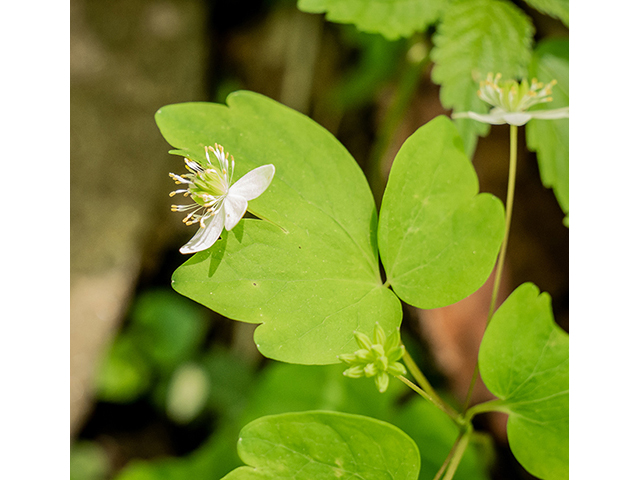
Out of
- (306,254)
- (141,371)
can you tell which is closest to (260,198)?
(306,254)

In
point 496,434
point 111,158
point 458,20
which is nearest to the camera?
point 458,20

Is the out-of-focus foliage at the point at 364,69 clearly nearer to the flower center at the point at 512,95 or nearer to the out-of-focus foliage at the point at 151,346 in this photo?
the flower center at the point at 512,95

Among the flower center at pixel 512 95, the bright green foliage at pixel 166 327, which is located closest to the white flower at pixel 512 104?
the flower center at pixel 512 95

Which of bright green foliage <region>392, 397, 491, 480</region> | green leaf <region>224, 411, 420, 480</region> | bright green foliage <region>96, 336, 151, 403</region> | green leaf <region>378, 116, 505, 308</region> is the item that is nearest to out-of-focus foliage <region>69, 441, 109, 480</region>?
bright green foliage <region>96, 336, 151, 403</region>

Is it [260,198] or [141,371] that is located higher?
[260,198]

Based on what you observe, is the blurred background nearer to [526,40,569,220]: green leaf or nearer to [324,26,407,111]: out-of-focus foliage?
[324,26,407,111]: out-of-focus foliage

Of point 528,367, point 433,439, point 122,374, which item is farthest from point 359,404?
point 122,374

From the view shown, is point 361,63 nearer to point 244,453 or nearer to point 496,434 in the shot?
point 496,434
